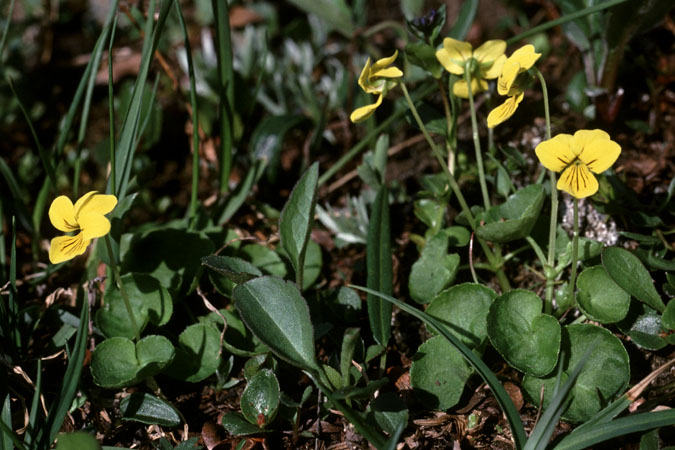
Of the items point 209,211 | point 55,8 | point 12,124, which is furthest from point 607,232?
point 55,8

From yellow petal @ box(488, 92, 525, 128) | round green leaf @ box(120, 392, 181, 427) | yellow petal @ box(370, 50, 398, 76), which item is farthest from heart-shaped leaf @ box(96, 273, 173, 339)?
yellow petal @ box(488, 92, 525, 128)

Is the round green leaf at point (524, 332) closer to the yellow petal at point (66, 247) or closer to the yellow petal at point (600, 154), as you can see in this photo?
the yellow petal at point (600, 154)

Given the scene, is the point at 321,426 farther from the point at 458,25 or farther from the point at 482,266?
the point at 458,25

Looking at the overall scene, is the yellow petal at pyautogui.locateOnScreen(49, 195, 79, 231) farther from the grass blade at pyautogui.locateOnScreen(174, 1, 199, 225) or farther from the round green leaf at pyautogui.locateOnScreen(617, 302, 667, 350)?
the round green leaf at pyautogui.locateOnScreen(617, 302, 667, 350)

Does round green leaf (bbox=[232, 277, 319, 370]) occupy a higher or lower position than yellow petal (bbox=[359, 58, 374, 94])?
lower

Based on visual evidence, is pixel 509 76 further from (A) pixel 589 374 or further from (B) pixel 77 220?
(B) pixel 77 220

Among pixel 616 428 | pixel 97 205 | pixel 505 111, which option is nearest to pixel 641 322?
pixel 616 428
